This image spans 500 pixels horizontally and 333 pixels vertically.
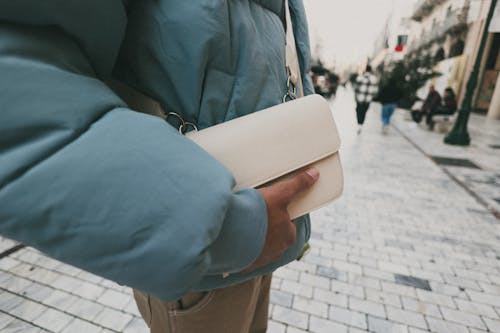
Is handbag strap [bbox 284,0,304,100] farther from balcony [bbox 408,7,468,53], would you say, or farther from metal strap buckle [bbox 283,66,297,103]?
balcony [bbox 408,7,468,53]

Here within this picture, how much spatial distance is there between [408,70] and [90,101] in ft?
56.8

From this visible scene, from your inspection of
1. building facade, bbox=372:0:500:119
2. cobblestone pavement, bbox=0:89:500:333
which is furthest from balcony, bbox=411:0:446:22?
cobblestone pavement, bbox=0:89:500:333

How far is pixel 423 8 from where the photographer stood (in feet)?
92.8

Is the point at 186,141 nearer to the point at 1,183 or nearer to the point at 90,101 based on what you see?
the point at 90,101

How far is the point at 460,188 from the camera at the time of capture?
438cm

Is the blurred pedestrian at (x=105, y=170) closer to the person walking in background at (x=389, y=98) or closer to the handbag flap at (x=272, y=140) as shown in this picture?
the handbag flap at (x=272, y=140)

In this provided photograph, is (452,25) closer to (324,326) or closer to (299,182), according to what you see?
(324,326)

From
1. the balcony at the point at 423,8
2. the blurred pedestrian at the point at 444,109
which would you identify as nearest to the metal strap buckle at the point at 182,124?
the blurred pedestrian at the point at 444,109

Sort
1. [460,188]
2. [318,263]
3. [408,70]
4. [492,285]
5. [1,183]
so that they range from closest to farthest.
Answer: [1,183]
[492,285]
[318,263]
[460,188]
[408,70]

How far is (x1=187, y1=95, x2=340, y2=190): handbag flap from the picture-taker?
0.72 metres

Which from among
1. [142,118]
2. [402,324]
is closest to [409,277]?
[402,324]

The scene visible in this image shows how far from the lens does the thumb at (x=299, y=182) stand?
69 cm

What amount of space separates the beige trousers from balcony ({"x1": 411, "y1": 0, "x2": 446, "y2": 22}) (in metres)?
32.2

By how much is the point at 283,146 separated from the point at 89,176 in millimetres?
519
